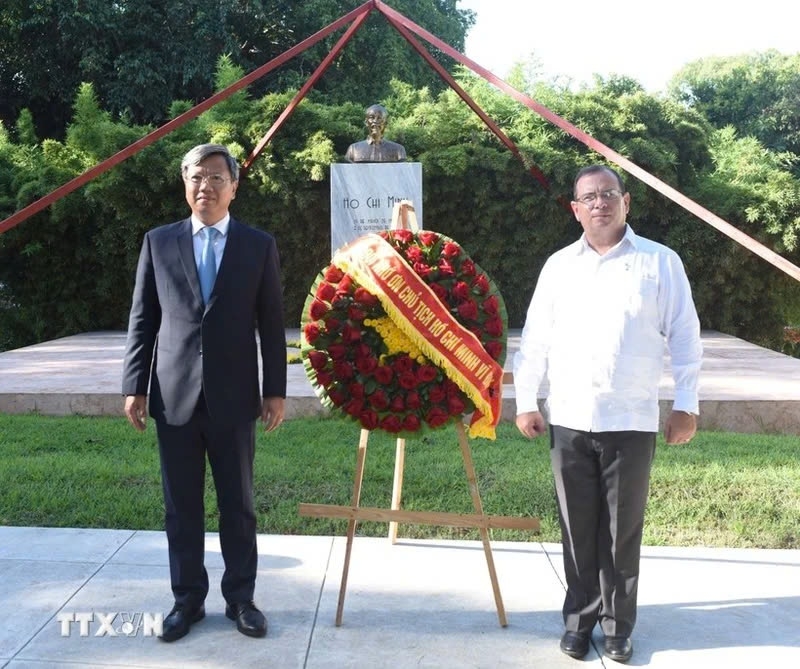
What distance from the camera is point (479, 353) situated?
2930mm

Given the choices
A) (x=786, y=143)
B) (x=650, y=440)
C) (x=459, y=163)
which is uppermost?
(x=786, y=143)

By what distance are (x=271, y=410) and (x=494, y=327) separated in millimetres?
860

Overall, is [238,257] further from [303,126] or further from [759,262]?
[759,262]

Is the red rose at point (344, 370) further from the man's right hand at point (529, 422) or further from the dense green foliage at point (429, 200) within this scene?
the dense green foliage at point (429, 200)

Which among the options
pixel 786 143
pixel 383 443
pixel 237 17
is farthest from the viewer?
pixel 786 143

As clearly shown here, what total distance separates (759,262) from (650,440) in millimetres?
10076

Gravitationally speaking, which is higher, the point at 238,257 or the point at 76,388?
the point at 238,257

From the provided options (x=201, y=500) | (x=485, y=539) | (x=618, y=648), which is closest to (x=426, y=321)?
(x=485, y=539)

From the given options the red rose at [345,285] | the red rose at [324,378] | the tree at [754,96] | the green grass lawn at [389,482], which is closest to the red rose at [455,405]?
the red rose at [324,378]

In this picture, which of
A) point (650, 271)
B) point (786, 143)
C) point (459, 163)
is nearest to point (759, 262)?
point (459, 163)

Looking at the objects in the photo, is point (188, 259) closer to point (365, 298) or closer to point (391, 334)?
point (365, 298)

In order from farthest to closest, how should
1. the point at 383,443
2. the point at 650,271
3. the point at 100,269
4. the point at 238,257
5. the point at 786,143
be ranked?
Answer: 1. the point at 786,143
2. the point at 100,269
3. the point at 383,443
4. the point at 238,257
5. the point at 650,271

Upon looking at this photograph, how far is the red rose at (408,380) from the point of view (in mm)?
2934

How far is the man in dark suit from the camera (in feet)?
9.18
